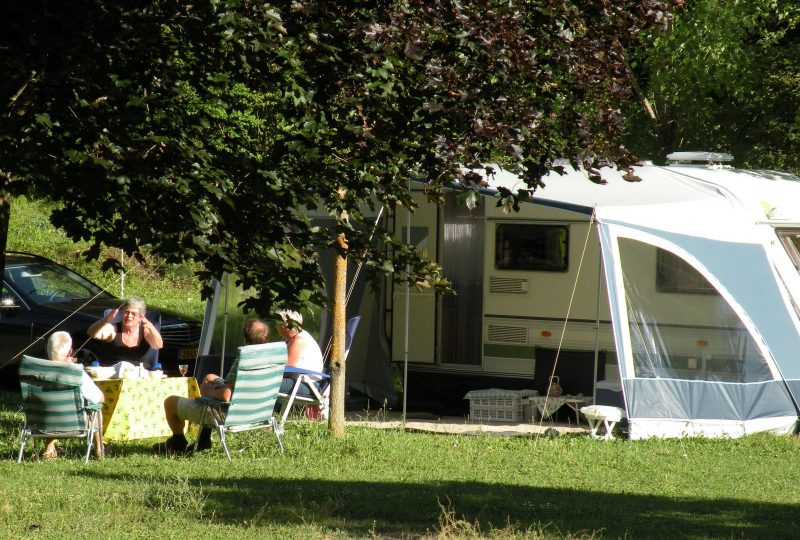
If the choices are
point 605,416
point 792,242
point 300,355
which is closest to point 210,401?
point 300,355

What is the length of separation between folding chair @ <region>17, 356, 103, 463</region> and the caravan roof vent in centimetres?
685

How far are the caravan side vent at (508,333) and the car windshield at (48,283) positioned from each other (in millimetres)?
4425

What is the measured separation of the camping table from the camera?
1070 centimetres

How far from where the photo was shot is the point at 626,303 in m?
9.95

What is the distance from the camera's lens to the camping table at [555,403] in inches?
421

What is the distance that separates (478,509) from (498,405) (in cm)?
445

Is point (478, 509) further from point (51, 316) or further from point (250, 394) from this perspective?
point (51, 316)

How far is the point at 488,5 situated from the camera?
527 centimetres

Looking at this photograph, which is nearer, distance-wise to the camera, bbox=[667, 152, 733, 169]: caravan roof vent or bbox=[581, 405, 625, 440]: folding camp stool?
bbox=[581, 405, 625, 440]: folding camp stool

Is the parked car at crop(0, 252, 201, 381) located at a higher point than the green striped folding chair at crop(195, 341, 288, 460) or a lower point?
higher

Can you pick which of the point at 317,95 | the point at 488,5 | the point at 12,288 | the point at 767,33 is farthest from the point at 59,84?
the point at 767,33

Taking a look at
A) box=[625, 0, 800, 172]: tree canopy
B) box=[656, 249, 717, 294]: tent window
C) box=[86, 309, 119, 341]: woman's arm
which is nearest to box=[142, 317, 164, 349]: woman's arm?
box=[86, 309, 119, 341]: woman's arm

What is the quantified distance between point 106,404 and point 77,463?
734 mm

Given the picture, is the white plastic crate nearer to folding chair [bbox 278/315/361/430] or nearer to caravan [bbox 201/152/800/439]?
caravan [bbox 201/152/800/439]
